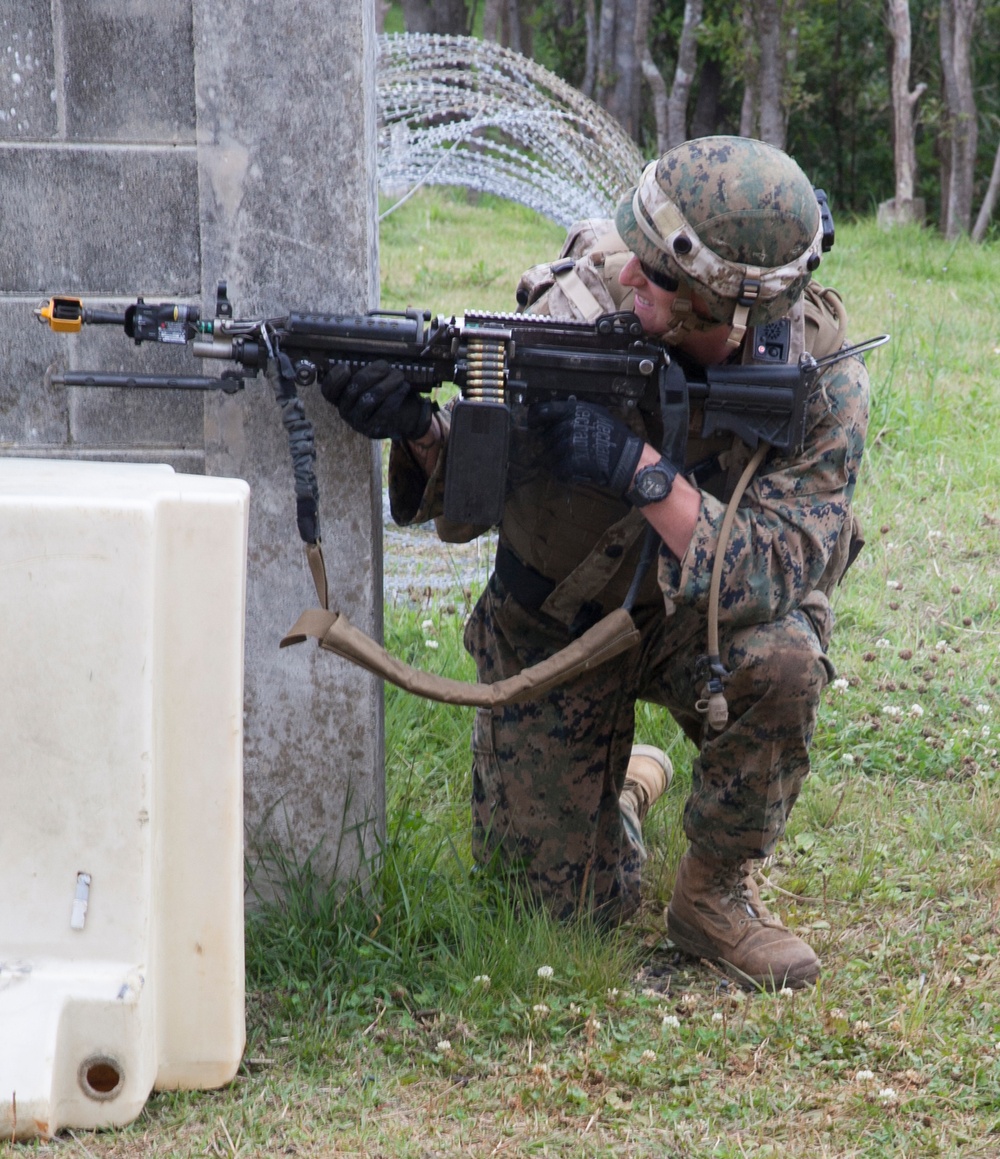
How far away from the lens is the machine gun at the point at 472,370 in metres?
2.54

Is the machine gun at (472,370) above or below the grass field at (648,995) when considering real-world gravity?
above

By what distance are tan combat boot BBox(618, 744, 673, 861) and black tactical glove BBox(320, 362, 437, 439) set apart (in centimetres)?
120

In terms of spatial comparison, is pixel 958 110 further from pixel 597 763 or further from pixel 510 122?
pixel 597 763

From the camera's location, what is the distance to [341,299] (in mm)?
2699

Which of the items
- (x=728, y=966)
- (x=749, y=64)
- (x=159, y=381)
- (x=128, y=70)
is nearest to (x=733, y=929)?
(x=728, y=966)

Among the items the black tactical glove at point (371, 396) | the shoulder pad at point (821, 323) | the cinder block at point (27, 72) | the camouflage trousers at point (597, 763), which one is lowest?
the camouflage trousers at point (597, 763)

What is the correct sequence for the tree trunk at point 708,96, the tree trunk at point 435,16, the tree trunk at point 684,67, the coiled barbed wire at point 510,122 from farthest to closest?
the tree trunk at point 708,96
the tree trunk at point 435,16
the tree trunk at point 684,67
the coiled barbed wire at point 510,122

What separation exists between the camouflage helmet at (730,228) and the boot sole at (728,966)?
1306 millimetres

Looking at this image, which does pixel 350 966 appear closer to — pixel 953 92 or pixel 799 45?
pixel 953 92

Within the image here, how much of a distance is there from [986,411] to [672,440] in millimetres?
4322

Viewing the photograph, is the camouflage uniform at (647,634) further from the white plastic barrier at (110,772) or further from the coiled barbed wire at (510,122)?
the coiled barbed wire at (510,122)

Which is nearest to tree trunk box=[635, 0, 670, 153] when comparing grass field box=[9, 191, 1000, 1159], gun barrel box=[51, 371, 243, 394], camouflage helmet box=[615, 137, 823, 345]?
grass field box=[9, 191, 1000, 1159]

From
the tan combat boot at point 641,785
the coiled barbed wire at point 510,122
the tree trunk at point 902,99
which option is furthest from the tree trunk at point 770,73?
the tan combat boot at point 641,785

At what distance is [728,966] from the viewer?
2.97 metres
